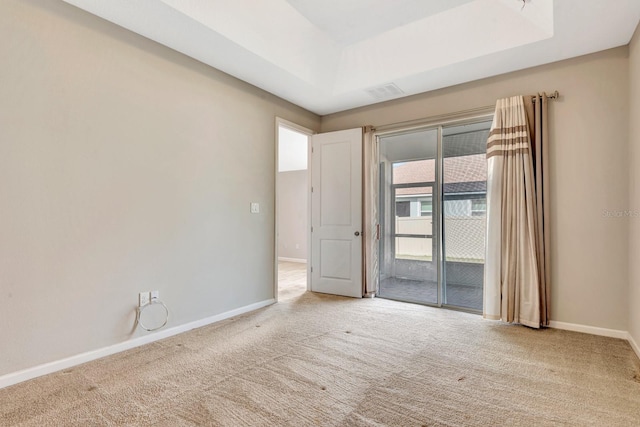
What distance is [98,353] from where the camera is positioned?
95.7 inches

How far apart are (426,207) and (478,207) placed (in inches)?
23.7

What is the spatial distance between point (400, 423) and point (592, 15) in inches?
126

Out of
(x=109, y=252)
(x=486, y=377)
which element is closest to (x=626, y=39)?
(x=486, y=377)

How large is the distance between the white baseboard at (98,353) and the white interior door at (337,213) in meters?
1.52

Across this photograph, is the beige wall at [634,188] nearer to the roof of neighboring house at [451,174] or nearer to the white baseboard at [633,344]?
the white baseboard at [633,344]

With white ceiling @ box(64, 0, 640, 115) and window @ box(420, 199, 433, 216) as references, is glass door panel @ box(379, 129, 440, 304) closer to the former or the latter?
window @ box(420, 199, 433, 216)

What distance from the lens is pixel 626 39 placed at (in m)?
2.75

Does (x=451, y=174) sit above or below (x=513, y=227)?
above

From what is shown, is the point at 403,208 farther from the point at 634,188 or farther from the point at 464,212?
the point at 634,188

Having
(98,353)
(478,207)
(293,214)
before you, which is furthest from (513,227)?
(293,214)

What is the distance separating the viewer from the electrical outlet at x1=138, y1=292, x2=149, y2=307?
106 inches

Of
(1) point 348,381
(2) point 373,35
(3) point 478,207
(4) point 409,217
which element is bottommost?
(1) point 348,381

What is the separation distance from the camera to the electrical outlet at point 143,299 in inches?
106

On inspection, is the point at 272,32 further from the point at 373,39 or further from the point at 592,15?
the point at 592,15
